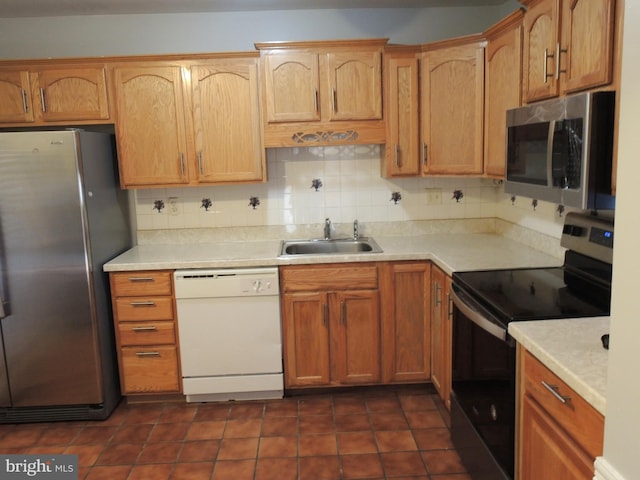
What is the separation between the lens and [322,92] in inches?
122

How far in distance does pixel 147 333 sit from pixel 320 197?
1406 millimetres

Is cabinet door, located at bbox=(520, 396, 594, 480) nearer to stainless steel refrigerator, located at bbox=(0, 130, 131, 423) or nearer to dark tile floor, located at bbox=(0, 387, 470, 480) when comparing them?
dark tile floor, located at bbox=(0, 387, 470, 480)

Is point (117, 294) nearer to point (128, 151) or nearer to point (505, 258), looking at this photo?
point (128, 151)

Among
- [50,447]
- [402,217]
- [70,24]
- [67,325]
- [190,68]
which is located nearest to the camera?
[50,447]

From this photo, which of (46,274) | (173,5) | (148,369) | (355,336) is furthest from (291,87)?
(148,369)

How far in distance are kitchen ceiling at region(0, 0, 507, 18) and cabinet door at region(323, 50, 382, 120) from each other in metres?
0.40

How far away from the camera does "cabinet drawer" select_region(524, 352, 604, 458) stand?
1.30 metres

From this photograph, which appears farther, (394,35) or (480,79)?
(394,35)

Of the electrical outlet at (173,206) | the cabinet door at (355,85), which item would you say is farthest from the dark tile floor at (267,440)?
the cabinet door at (355,85)

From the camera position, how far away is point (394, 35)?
11.0 ft

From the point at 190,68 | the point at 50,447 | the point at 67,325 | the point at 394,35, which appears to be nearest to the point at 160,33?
the point at 190,68

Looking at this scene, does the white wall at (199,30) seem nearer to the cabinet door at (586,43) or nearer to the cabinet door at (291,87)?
the cabinet door at (291,87)

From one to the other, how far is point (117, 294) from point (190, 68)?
1.40 meters

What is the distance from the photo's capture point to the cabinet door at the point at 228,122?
3.09 m
